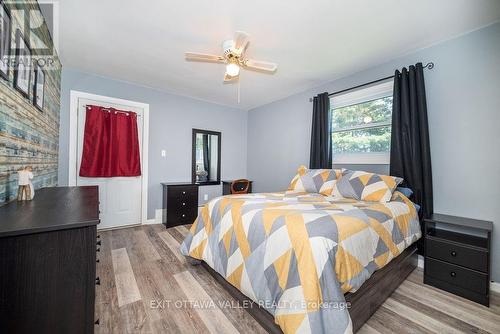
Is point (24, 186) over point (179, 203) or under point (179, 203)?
over

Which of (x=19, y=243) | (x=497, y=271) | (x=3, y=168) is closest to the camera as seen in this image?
(x=19, y=243)

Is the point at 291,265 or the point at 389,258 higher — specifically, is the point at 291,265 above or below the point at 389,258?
above

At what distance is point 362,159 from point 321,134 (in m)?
0.71

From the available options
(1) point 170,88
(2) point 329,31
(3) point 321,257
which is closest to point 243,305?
(3) point 321,257

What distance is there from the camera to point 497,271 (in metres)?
1.91

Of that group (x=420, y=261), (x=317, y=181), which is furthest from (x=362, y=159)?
(x=420, y=261)

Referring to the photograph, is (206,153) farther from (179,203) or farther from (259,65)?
(259,65)

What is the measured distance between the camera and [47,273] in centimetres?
84

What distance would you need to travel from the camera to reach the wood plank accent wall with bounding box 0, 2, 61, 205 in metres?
1.27

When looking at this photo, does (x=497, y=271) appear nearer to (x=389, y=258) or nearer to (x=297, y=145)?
(x=389, y=258)

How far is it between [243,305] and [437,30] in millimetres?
3113

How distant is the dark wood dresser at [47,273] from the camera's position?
78cm

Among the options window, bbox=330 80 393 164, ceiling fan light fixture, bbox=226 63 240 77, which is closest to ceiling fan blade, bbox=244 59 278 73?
ceiling fan light fixture, bbox=226 63 240 77

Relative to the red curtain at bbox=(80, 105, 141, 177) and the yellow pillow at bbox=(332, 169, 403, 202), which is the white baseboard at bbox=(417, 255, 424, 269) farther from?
the red curtain at bbox=(80, 105, 141, 177)
